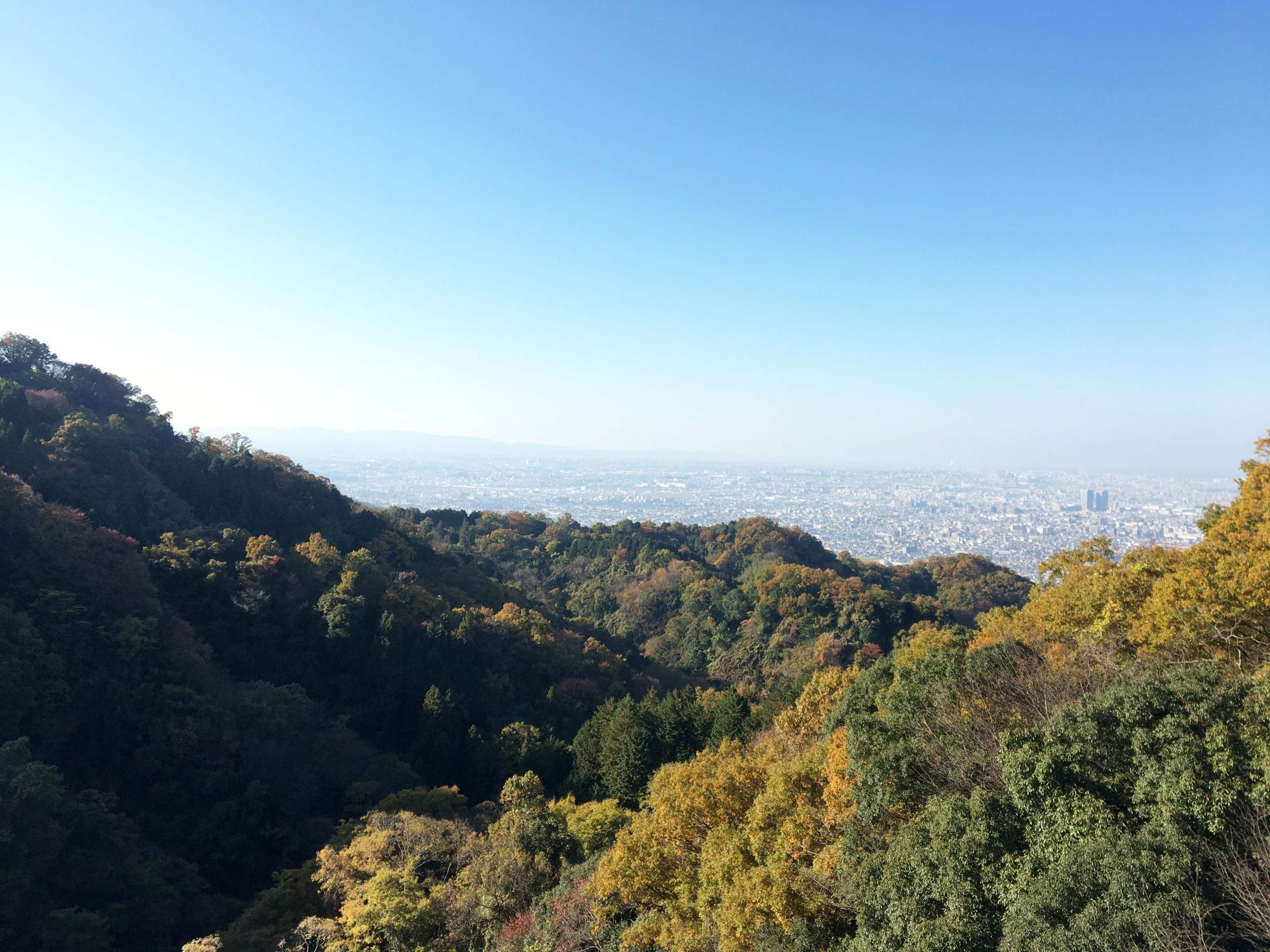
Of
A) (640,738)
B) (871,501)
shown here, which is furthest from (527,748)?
(871,501)

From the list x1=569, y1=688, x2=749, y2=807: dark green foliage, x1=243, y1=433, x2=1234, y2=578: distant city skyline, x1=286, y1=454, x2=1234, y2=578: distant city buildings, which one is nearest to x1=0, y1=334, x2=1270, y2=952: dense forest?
x1=569, y1=688, x2=749, y2=807: dark green foliage

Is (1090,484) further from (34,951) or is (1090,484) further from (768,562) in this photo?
(34,951)

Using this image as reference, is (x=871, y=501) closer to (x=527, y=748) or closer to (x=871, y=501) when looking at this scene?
(x=871, y=501)

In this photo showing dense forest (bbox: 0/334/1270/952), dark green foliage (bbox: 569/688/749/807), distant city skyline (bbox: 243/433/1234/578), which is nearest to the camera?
dense forest (bbox: 0/334/1270/952)

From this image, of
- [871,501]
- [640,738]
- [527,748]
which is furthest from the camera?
[871,501]

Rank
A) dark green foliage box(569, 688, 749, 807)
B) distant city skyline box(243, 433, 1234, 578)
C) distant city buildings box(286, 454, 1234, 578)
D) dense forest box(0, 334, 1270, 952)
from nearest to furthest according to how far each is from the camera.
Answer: dense forest box(0, 334, 1270, 952)
dark green foliage box(569, 688, 749, 807)
distant city buildings box(286, 454, 1234, 578)
distant city skyline box(243, 433, 1234, 578)

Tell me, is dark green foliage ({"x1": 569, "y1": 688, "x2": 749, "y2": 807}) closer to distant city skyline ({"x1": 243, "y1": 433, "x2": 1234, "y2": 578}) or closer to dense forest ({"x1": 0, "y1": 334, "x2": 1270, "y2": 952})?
dense forest ({"x1": 0, "y1": 334, "x2": 1270, "y2": 952})

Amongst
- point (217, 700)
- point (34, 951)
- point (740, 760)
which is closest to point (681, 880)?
point (740, 760)

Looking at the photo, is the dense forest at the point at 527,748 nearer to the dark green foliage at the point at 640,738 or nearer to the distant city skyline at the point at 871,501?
the dark green foliage at the point at 640,738
